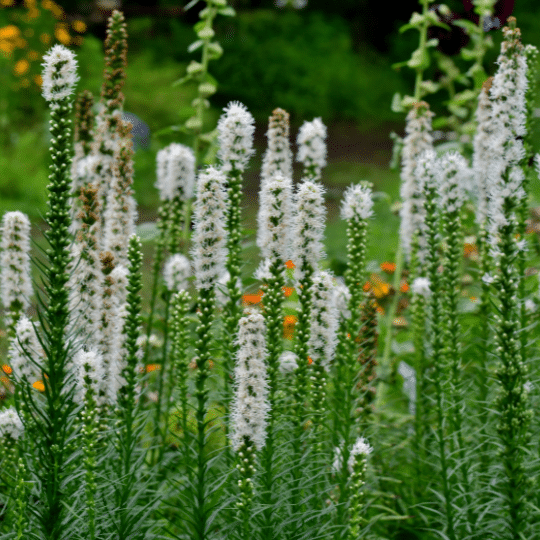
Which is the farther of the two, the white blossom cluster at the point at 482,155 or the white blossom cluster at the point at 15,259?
the white blossom cluster at the point at 482,155

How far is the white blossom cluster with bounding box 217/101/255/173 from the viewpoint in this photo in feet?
9.01

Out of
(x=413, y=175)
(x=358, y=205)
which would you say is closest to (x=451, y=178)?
(x=358, y=205)

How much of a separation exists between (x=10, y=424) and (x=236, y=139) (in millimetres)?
1392

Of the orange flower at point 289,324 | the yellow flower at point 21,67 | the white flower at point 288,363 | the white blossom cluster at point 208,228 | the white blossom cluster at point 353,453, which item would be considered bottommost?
the white blossom cluster at point 353,453

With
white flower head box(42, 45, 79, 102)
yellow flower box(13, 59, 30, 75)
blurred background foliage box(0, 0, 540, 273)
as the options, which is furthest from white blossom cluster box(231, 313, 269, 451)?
yellow flower box(13, 59, 30, 75)

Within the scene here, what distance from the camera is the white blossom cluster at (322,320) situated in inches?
105

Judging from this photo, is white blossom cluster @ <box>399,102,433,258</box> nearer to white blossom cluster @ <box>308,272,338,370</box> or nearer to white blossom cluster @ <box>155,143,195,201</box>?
white blossom cluster @ <box>155,143,195,201</box>

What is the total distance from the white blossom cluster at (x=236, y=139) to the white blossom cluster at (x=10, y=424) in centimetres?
124

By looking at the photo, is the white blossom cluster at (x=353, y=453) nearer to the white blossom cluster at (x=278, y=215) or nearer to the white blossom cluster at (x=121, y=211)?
the white blossom cluster at (x=278, y=215)

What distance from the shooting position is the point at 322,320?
271 cm

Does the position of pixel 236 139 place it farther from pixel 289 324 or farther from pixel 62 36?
pixel 62 36

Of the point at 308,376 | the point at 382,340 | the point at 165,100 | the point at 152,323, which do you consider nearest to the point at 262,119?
the point at 165,100

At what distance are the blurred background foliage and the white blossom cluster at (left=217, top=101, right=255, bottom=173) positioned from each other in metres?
6.22

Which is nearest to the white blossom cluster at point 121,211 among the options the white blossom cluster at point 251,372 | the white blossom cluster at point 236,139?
the white blossom cluster at point 236,139
